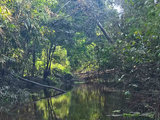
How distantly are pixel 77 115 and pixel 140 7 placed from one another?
13.7 feet

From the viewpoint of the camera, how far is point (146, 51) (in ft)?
14.9

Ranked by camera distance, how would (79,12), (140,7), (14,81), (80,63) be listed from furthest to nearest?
(80,63) < (79,12) < (14,81) < (140,7)

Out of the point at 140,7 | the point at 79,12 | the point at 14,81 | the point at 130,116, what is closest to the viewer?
the point at 130,116

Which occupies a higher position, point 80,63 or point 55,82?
point 80,63

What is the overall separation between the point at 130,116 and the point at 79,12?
38.5 ft

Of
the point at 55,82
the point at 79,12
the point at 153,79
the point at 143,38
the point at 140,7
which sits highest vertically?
the point at 79,12

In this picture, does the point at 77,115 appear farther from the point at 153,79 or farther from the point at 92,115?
the point at 153,79

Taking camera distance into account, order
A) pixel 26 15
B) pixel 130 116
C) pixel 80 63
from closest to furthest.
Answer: pixel 130 116, pixel 26 15, pixel 80 63

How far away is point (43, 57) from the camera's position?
16.3m

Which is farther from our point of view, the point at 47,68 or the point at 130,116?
the point at 47,68

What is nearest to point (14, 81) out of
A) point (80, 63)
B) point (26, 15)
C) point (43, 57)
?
point (26, 15)

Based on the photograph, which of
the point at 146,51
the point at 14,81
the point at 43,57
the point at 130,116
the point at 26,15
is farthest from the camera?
the point at 43,57

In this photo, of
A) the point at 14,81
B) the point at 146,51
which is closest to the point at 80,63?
the point at 14,81

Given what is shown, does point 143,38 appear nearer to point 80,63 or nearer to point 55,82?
point 55,82
